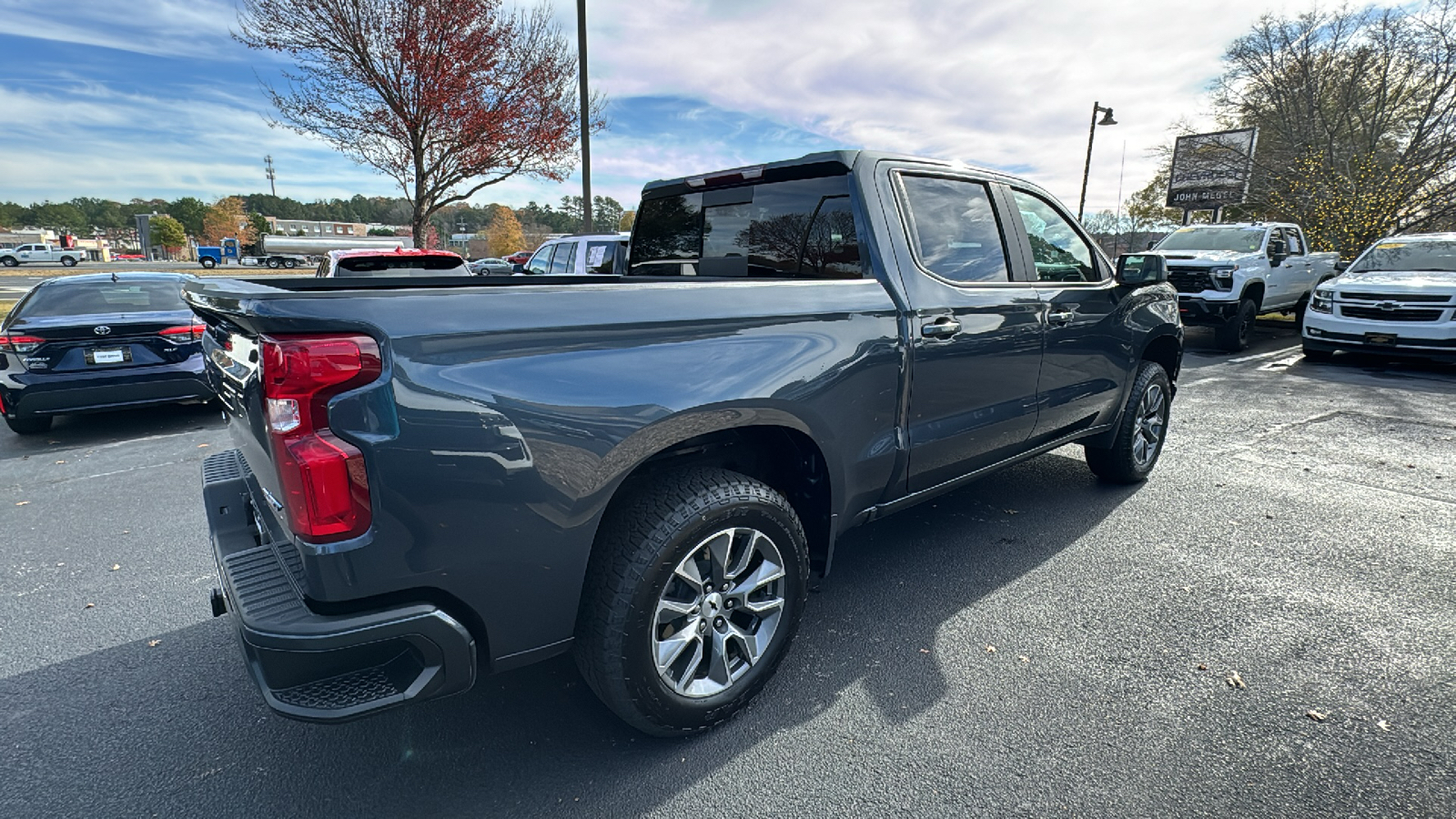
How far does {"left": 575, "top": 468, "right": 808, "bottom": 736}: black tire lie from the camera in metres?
2.06

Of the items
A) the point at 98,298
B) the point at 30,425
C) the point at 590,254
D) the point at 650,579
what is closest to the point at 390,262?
the point at 98,298

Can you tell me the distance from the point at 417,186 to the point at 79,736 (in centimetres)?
1487

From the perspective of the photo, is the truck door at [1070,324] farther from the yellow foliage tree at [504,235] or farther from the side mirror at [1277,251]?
the yellow foliage tree at [504,235]

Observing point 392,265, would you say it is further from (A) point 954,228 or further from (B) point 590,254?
(A) point 954,228

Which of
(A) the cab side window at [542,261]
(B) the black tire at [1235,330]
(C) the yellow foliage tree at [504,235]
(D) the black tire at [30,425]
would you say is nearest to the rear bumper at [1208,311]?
(B) the black tire at [1235,330]

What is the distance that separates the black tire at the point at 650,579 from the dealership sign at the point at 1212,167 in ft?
83.0

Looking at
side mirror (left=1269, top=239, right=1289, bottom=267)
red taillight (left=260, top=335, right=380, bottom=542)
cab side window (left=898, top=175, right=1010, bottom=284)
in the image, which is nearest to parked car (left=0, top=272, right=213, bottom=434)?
red taillight (left=260, top=335, right=380, bottom=542)

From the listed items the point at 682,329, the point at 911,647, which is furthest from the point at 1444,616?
the point at 682,329

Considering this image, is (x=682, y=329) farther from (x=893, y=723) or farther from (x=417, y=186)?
(x=417, y=186)

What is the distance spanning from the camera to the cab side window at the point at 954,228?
302 cm

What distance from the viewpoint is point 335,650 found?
1629 millimetres

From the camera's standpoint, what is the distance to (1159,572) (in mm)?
3514

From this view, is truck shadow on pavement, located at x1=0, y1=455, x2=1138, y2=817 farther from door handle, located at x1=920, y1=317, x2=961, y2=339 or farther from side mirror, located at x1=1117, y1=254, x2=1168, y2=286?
side mirror, located at x1=1117, y1=254, x2=1168, y2=286

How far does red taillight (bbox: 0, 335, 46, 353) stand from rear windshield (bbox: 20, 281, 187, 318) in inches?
9.4
